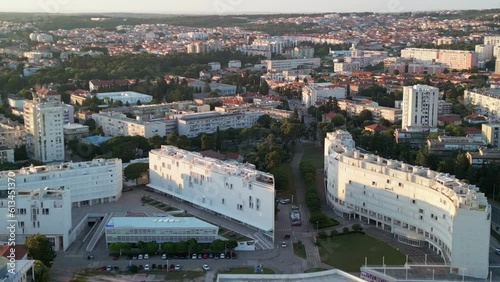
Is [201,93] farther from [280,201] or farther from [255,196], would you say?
[255,196]

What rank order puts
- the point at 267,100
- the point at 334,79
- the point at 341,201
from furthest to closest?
the point at 334,79
the point at 267,100
the point at 341,201

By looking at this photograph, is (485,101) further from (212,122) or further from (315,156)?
(212,122)

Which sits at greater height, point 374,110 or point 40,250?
point 374,110

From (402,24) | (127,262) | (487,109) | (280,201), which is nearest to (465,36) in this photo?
(402,24)

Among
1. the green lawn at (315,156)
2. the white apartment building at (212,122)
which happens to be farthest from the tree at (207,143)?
the green lawn at (315,156)

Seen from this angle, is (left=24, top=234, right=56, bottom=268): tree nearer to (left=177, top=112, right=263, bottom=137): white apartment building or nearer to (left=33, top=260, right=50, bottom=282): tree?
(left=33, top=260, right=50, bottom=282): tree

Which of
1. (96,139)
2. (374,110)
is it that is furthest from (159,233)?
(374,110)
